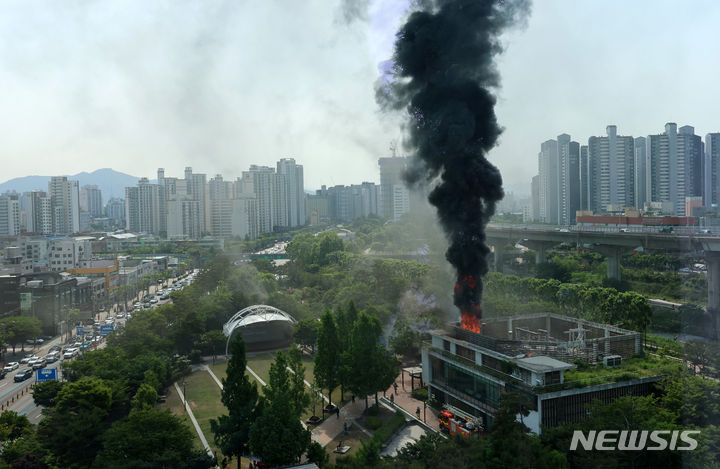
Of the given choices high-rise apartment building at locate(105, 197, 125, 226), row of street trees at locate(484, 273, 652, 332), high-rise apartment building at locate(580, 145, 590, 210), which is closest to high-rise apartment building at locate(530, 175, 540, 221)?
high-rise apartment building at locate(580, 145, 590, 210)

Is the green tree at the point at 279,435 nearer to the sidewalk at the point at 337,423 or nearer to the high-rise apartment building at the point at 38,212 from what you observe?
the sidewalk at the point at 337,423

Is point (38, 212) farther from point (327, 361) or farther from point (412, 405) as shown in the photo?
point (412, 405)

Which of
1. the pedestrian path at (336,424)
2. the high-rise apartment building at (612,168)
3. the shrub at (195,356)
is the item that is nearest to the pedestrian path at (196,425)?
the pedestrian path at (336,424)

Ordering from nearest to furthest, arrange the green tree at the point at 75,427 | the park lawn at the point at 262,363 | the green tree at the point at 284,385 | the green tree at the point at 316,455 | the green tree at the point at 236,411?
1. the green tree at the point at 316,455
2. the green tree at the point at 75,427
3. the green tree at the point at 236,411
4. the green tree at the point at 284,385
5. the park lawn at the point at 262,363

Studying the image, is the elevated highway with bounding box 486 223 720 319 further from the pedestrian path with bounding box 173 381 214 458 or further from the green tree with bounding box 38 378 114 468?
the green tree with bounding box 38 378 114 468

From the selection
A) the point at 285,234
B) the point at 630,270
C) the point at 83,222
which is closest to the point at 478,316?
the point at 630,270

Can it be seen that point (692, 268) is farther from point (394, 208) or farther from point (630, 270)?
point (394, 208)

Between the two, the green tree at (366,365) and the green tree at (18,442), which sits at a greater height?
the green tree at (366,365)
